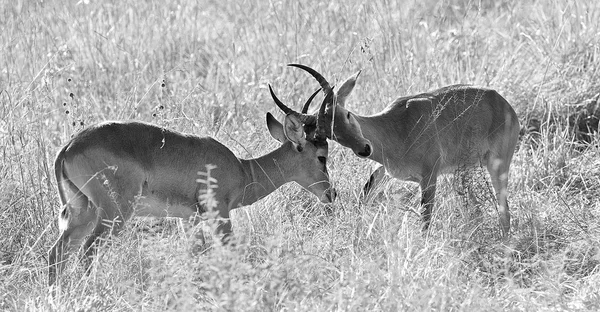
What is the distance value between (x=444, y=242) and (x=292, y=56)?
4142 mm

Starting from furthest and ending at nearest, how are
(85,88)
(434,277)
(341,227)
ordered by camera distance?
(85,88) < (341,227) < (434,277)

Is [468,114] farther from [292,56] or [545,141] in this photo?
[292,56]

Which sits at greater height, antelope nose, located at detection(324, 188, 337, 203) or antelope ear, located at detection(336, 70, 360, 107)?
antelope ear, located at detection(336, 70, 360, 107)

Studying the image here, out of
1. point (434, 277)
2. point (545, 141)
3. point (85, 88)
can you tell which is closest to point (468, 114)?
point (545, 141)

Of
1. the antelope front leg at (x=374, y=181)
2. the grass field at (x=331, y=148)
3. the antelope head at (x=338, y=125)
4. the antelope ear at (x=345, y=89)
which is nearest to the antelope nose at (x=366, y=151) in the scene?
the antelope head at (x=338, y=125)

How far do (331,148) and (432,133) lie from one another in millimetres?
789

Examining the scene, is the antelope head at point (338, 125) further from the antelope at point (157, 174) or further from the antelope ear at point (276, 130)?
the antelope ear at point (276, 130)

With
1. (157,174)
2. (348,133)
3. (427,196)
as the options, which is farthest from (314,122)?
(157,174)

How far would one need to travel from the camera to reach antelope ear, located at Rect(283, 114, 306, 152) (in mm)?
7445

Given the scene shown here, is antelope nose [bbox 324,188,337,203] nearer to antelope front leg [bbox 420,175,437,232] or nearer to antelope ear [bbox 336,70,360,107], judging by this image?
antelope front leg [bbox 420,175,437,232]

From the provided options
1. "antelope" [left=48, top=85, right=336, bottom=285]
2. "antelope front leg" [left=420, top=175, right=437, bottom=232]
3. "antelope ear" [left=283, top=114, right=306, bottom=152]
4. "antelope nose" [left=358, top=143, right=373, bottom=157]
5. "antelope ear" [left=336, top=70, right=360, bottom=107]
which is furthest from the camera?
"antelope ear" [left=336, top=70, right=360, bottom=107]

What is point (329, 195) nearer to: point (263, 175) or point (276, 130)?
point (263, 175)

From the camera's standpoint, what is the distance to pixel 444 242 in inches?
251

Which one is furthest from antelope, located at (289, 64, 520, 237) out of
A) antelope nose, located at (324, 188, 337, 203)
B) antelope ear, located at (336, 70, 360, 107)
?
antelope nose, located at (324, 188, 337, 203)
